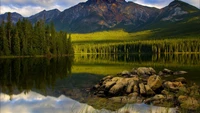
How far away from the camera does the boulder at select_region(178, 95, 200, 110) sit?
Result: 78.7 feet

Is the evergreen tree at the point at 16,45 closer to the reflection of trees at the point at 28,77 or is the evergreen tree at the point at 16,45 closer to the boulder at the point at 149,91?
the reflection of trees at the point at 28,77

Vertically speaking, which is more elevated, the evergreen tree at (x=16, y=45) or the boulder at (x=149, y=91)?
the evergreen tree at (x=16, y=45)

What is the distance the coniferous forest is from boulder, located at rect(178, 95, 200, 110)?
356ft

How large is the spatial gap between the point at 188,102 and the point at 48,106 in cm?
1371

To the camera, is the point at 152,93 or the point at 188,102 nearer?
the point at 188,102

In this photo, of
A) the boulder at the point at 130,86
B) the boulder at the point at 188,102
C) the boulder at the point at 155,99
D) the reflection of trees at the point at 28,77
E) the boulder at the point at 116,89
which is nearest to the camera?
the boulder at the point at 188,102

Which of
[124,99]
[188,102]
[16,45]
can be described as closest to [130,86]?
[124,99]


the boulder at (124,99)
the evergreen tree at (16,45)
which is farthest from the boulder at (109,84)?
the evergreen tree at (16,45)

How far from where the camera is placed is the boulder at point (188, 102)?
2400 cm

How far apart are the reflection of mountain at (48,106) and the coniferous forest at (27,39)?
9830 cm

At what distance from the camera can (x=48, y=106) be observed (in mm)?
25453

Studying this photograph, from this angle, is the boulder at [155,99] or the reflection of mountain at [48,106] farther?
the boulder at [155,99]

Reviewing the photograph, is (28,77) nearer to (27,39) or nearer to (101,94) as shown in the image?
Answer: (101,94)

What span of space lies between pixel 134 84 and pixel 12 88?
56.0 ft
